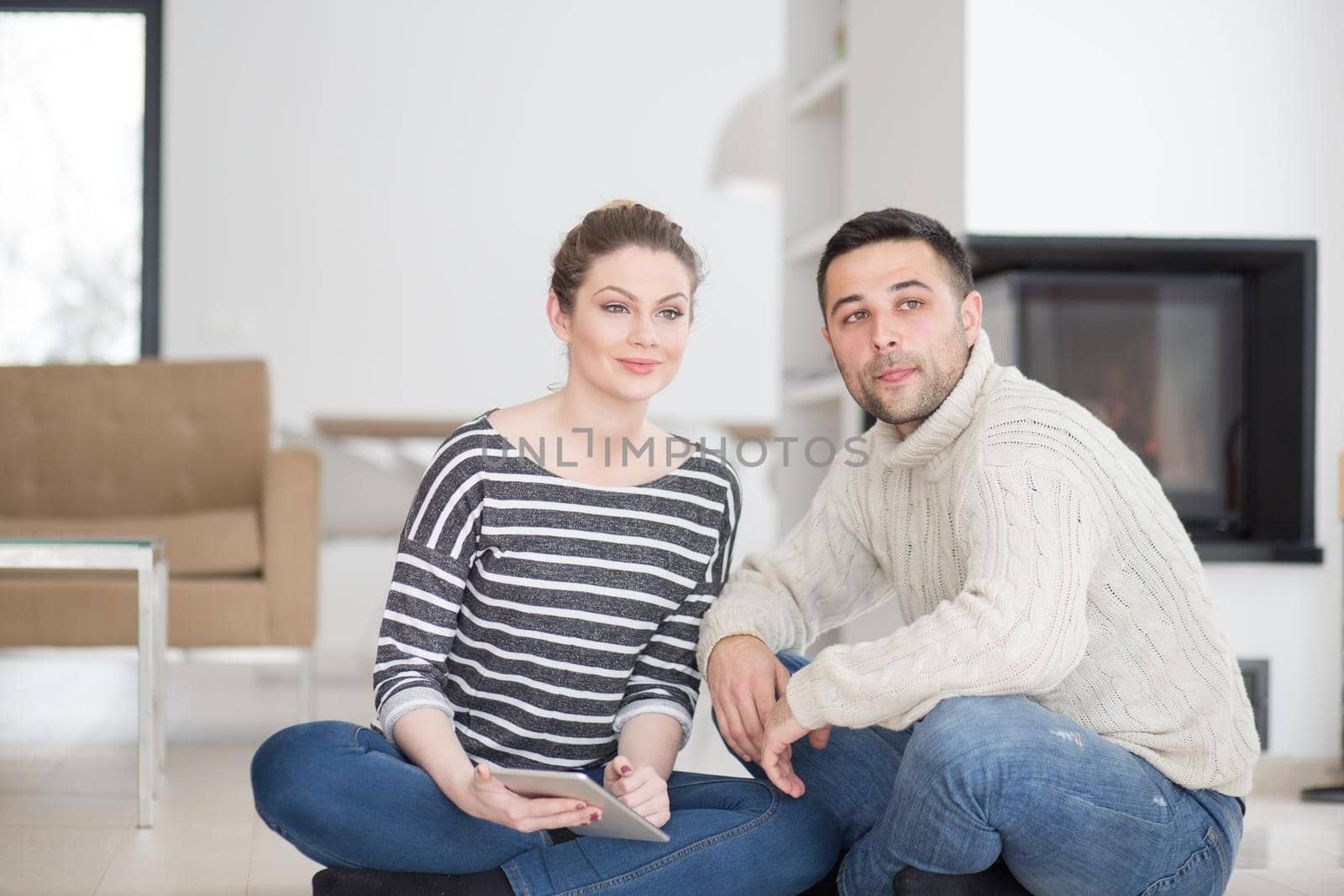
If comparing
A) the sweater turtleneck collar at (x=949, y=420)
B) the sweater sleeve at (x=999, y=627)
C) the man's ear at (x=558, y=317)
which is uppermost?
the man's ear at (x=558, y=317)

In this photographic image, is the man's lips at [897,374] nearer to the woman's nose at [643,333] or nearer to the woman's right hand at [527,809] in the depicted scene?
the woman's nose at [643,333]

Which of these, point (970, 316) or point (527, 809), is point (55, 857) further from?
point (970, 316)

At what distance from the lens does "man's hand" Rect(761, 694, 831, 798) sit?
1.39m

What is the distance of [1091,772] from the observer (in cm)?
128

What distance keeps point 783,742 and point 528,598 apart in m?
0.32

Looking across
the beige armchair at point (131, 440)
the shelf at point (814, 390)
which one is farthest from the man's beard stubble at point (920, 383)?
the beige armchair at point (131, 440)

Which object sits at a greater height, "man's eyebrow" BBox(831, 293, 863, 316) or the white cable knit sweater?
"man's eyebrow" BBox(831, 293, 863, 316)

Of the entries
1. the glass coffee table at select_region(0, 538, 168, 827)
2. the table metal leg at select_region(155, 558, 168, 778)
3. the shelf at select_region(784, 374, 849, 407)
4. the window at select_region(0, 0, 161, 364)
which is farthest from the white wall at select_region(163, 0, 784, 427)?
the glass coffee table at select_region(0, 538, 168, 827)

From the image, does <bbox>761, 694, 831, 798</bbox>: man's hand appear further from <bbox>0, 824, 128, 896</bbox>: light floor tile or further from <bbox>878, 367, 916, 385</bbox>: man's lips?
<bbox>0, 824, 128, 896</bbox>: light floor tile

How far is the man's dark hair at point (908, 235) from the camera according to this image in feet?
4.97

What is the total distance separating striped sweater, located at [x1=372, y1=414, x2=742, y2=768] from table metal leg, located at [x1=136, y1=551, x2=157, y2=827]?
89cm

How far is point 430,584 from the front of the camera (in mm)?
1445

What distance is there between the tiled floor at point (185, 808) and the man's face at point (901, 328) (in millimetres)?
887

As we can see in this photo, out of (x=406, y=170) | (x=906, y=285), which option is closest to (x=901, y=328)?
(x=906, y=285)
